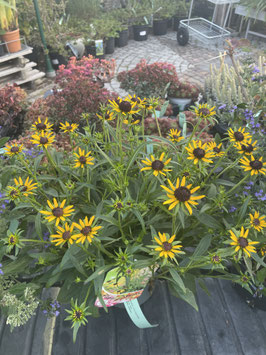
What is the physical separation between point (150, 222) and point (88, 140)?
578 millimetres

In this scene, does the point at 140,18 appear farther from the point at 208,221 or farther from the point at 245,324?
the point at 245,324

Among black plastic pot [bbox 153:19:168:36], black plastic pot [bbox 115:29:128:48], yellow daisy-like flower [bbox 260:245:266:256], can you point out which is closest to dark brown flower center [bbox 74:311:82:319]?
yellow daisy-like flower [bbox 260:245:266:256]

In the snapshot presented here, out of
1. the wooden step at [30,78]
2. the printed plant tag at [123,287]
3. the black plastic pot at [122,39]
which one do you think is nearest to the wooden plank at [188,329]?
the printed plant tag at [123,287]

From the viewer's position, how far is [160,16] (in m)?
8.60

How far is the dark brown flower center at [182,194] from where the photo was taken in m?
1.00

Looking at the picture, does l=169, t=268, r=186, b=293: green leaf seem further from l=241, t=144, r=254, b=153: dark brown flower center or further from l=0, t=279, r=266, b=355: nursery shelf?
l=241, t=144, r=254, b=153: dark brown flower center

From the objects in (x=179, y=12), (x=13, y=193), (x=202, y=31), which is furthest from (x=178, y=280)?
(x=179, y=12)

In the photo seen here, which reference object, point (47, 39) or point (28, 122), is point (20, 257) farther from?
point (47, 39)

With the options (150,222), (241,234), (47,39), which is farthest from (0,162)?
(47,39)

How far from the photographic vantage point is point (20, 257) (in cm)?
147

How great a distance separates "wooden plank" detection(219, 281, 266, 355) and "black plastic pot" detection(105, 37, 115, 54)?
21.8 feet

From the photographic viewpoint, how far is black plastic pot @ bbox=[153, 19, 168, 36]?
8320 mm

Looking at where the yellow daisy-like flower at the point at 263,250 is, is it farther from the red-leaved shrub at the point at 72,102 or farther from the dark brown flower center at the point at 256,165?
the red-leaved shrub at the point at 72,102

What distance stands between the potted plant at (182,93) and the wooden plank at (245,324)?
2554mm
